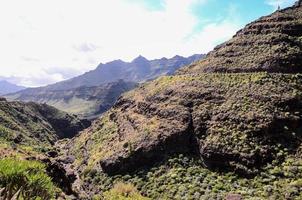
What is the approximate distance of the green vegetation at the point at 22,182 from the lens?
105 feet

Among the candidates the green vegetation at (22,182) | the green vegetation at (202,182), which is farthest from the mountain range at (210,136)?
the green vegetation at (22,182)

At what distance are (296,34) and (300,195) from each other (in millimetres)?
68279

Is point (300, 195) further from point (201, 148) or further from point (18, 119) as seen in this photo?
point (18, 119)

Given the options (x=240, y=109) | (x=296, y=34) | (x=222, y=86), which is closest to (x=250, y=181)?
(x=240, y=109)

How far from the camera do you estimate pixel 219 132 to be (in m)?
89.4

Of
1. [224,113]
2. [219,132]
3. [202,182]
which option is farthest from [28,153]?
[224,113]

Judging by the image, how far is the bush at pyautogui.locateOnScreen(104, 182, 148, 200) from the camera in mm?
78287

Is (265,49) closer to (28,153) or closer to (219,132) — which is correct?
(219,132)

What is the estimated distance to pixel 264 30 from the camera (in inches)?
5017

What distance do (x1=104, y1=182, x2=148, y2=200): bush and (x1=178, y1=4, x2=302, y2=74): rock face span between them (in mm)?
45779

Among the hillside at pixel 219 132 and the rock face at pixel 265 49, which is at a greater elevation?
the rock face at pixel 265 49

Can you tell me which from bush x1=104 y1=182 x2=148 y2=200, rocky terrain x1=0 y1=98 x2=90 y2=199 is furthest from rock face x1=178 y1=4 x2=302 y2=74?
rocky terrain x1=0 y1=98 x2=90 y2=199

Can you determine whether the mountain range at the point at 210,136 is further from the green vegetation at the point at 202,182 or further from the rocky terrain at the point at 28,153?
the rocky terrain at the point at 28,153

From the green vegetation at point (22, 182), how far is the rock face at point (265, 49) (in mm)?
82567
